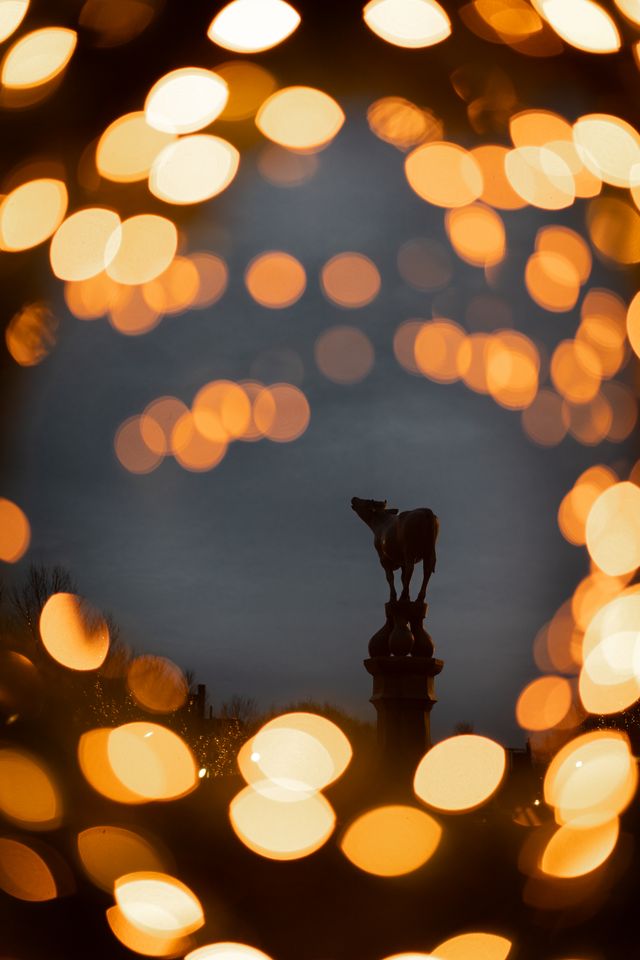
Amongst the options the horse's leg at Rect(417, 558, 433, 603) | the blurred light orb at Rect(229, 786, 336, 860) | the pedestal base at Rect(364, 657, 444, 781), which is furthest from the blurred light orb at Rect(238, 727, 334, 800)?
the horse's leg at Rect(417, 558, 433, 603)

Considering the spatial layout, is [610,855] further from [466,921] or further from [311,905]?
[311,905]

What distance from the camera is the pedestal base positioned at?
6383 millimetres

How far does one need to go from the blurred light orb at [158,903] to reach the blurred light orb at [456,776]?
235 centimetres

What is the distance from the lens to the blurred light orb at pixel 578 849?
11.5 feet

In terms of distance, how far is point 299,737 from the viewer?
11383 mm

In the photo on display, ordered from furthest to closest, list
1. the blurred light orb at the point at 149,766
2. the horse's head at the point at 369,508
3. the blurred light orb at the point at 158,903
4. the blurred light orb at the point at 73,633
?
the blurred light orb at the point at 73,633
the horse's head at the point at 369,508
the blurred light orb at the point at 149,766
the blurred light orb at the point at 158,903

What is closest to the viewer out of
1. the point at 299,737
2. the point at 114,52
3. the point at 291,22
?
the point at 114,52

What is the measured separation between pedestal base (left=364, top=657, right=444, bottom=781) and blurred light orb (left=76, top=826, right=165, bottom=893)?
316 centimetres

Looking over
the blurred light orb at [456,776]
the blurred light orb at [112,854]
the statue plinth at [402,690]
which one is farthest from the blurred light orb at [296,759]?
the blurred light orb at [112,854]

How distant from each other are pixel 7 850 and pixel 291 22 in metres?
4.50

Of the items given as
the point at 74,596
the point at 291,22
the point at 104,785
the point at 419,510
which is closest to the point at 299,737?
the point at 419,510

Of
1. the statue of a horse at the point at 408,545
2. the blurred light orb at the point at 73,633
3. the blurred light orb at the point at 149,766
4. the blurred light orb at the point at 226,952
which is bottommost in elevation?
the blurred light orb at the point at 226,952

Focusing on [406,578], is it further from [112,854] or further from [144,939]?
[144,939]

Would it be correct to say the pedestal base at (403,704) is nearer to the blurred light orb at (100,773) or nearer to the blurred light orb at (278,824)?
the blurred light orb at (278,824)
